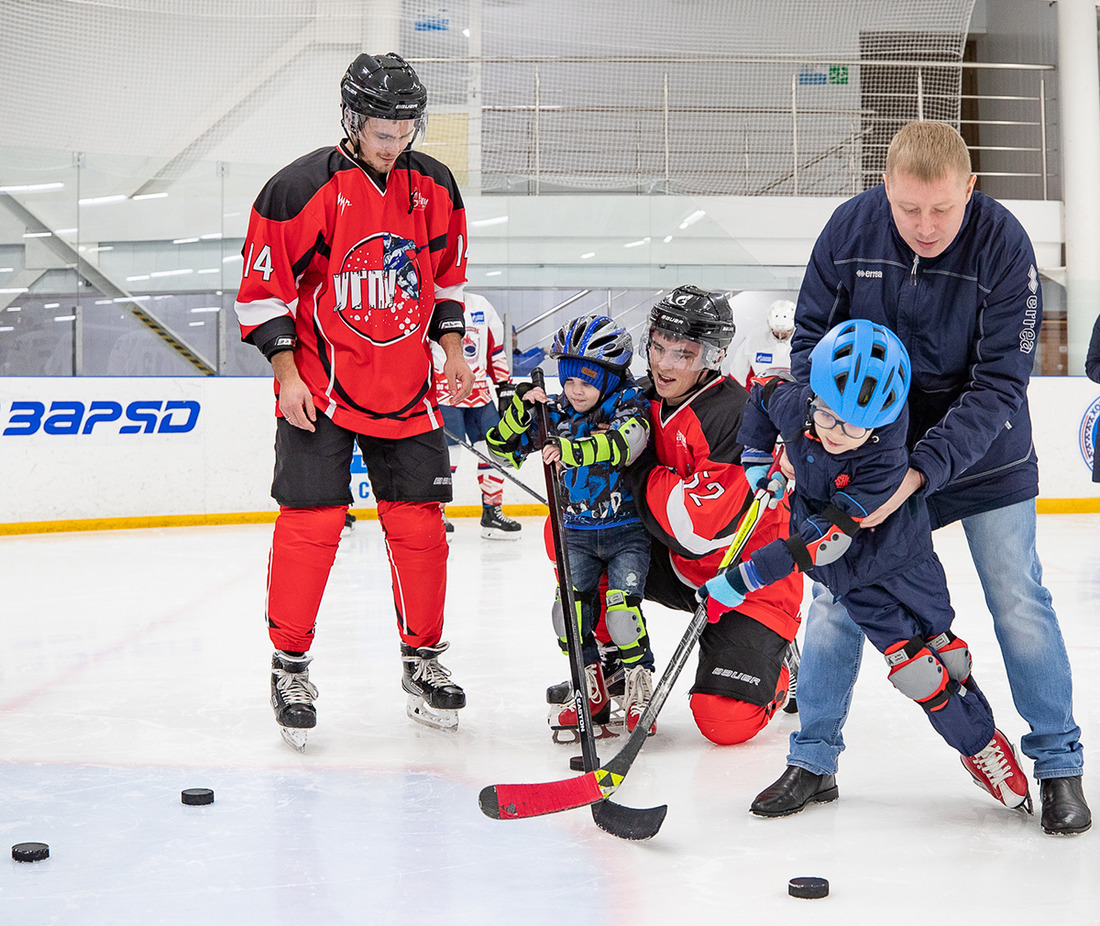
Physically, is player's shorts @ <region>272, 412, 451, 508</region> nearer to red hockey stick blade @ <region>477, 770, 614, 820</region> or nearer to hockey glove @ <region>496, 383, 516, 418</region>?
hockey glove @ <region>496, 383, 516, 418</region>

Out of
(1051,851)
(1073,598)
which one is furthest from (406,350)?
(1073,598)

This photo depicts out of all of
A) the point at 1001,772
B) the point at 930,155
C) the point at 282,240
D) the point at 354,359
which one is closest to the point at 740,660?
the point at 1001,772

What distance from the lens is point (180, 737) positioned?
2.22 meters

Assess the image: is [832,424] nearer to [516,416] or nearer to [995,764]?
[995,764]

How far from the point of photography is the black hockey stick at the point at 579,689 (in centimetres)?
164

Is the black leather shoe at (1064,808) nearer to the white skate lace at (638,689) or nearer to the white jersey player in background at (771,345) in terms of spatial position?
the white skate lace at (638,689)

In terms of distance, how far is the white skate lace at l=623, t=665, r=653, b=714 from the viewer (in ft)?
6.97

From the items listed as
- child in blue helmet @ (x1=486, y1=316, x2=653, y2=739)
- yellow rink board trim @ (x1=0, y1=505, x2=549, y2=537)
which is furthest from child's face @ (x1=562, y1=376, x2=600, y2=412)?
yellow rink board trim @ (x1=0, y1=505, x2=549, y2=537)

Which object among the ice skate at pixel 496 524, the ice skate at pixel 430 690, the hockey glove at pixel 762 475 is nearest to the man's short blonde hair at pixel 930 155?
the hockey glove at pixel 762 475

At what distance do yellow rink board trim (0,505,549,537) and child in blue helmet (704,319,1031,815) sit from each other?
15.0 feet

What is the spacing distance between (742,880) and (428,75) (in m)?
7.64

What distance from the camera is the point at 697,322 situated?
7.01 feet

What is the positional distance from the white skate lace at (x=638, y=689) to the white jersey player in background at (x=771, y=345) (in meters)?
3.22

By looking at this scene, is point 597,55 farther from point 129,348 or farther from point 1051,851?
point 1051,851
